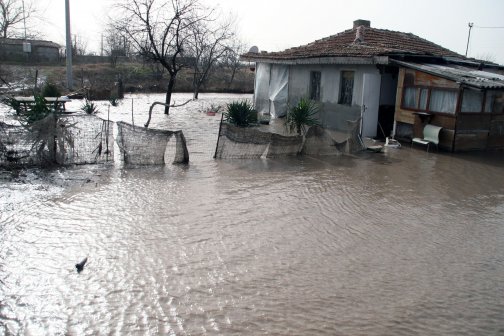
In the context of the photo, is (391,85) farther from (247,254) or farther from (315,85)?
(247,254)

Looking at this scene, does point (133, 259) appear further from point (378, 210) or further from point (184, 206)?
point (378, 210)

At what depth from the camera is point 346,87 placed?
55.9 ft

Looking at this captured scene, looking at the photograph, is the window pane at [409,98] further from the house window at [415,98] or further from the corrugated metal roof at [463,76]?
the corrugated metal roof at [463,76]

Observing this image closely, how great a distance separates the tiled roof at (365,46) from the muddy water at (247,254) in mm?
6546

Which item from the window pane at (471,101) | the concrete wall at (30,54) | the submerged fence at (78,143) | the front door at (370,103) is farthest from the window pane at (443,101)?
the concrete wall at (30,54)

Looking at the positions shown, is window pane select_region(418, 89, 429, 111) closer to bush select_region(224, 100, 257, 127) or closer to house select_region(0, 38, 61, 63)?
bush select_region(224, 100, 257, 127)

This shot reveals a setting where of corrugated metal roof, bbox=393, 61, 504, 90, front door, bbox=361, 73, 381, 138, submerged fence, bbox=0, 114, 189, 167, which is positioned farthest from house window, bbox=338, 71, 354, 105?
submerged fence, bbox=0, 114, 189, 167

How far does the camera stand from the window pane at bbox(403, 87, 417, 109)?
47.3 ft

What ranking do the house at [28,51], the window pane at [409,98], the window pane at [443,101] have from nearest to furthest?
the window pane at [443,101], the window pane at [409,98], the house at [28,51]

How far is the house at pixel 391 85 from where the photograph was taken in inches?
535

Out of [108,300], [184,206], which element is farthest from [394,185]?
[108,300]

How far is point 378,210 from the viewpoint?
812 centimetres

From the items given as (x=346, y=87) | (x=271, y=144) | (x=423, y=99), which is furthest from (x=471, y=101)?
(x=271, y=144)

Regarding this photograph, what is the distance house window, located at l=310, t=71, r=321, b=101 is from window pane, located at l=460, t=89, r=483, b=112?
6.32m
